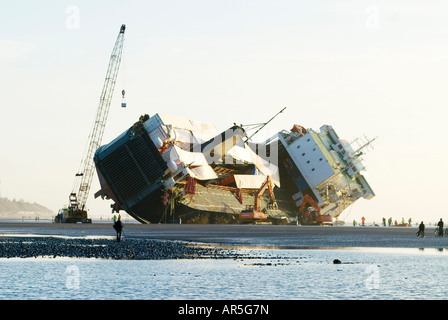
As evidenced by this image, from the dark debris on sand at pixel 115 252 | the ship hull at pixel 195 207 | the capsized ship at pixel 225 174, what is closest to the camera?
the dark debris on sand at pixel 115 252

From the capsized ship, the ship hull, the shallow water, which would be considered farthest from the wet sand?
the ship hull

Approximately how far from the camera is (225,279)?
2964cm

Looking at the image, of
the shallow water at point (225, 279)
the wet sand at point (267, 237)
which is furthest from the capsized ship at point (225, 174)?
the shallow water at point (225, 279)

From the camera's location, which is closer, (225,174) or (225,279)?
(225,279)

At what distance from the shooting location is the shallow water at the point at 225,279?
83.3 feet

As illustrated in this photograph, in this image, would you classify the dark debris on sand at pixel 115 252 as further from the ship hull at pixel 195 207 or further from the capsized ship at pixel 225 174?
the ship hull at pixel 195 207

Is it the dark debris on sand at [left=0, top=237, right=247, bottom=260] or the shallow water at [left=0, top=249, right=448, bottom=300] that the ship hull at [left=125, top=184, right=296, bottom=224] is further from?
the shallow water at [left=0, top=249, right=448, bottom=300]

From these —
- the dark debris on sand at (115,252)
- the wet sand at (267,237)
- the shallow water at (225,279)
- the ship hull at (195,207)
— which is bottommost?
the shallow water at (225,279)

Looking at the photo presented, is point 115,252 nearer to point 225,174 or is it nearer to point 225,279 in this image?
point 225,279

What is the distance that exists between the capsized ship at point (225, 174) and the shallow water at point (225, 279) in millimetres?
83419

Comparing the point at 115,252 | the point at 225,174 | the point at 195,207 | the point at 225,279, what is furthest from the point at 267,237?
the point at 225,174

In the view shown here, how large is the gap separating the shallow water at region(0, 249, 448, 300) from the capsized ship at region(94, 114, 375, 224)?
8342 centimetres

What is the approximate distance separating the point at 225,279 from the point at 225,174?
116126 mm

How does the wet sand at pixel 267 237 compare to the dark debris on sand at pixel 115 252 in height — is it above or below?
above
